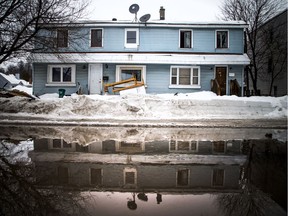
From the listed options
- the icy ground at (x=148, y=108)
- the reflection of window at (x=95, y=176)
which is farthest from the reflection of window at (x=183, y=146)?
the icy ground at (x=148, y=108)

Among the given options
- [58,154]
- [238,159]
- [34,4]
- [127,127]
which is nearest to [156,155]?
[238,159]

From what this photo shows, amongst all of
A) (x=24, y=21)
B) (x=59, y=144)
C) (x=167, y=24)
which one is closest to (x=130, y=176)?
(x=59, y=144)

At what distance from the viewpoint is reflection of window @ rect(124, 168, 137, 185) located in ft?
15.7

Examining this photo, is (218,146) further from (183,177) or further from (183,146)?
(183,177)

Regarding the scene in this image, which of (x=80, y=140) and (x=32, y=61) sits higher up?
(x=32, y=61)

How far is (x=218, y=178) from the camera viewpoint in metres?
5.09

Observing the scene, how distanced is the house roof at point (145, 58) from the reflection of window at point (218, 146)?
15.3m

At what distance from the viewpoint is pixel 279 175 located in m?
5.20

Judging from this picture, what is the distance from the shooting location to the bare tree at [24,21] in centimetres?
1708

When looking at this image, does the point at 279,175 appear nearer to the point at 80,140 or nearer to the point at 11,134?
the point at 80,140

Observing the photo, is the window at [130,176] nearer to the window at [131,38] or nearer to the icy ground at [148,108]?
the icy ground at [148,108]

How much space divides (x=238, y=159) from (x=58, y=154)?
187 inches

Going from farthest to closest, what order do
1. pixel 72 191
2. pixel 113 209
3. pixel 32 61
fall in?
pixel 32 61
pixel 72 191
pixel 113 209

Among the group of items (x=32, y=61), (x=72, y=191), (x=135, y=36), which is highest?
(x=135, y=36)
